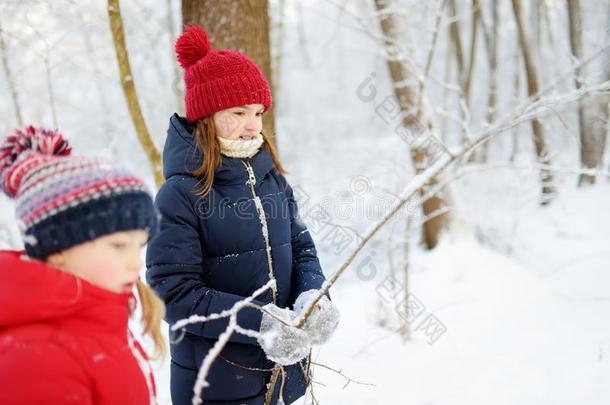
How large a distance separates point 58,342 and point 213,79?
107cm

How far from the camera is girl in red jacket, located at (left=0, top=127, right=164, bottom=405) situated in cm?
92

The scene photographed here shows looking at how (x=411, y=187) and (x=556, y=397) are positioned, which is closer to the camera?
(x=411, y=187)

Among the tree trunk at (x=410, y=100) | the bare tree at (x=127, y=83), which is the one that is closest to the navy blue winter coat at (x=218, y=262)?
the bare tree at (x=127, y=83)

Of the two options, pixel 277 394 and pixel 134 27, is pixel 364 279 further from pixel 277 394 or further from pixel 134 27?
pixel 134 27

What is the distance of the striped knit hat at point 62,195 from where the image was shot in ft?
3.28

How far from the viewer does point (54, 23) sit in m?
7.34

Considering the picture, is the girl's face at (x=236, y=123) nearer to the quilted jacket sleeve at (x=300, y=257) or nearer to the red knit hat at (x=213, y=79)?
the red knit hat at (x=213, y=79)

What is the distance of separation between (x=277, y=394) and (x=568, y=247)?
17.4ft

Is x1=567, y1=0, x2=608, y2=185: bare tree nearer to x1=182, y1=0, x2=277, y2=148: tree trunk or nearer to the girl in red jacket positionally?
x1=182, y1=0, x2=277, y2=148: tree trunk

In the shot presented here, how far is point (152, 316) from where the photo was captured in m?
1.26

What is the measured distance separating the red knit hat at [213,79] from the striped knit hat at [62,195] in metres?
0.65

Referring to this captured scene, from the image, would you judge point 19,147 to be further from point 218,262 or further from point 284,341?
point 284,341

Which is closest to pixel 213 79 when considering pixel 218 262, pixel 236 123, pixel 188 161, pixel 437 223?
pixel 236 123

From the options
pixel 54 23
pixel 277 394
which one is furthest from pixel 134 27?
pixel 277 394
